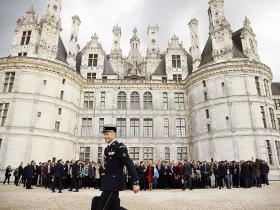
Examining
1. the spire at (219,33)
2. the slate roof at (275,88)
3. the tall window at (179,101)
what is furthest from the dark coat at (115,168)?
the slate roof at (275,88)

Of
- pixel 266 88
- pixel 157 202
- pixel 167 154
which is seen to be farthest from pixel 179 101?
pixel 157 202

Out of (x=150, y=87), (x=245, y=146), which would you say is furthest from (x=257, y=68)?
Answer: (x=150, y=87)

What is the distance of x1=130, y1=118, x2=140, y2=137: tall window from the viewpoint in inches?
1234

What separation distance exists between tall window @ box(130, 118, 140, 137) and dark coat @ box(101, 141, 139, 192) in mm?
26918

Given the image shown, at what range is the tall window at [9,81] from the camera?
27125mm

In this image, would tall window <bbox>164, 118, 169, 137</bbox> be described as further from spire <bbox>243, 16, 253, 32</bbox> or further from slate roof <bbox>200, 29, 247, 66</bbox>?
spire <bbox>243, 16, 253, 32</bbox>

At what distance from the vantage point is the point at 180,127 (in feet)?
103

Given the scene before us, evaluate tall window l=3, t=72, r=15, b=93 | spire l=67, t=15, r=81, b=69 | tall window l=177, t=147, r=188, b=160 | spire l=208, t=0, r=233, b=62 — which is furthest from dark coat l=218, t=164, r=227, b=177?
spire l=67, t=15, r=81, b=69

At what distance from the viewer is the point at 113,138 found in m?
4.73

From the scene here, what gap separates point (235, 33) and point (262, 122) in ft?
46.8

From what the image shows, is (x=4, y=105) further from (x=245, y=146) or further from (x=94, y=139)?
(x=245, y=146)

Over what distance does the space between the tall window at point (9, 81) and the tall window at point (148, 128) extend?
17.2 m

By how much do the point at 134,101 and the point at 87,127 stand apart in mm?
7414

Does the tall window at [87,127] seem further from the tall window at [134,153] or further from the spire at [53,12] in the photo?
the spire at [53,12]
